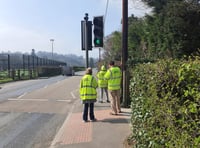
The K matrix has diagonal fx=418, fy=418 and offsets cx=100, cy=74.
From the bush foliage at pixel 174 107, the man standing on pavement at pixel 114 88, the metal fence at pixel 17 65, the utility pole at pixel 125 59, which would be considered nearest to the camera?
the bush foliage at pixel 174 107

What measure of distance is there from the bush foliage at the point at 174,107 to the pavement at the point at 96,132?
139 inches

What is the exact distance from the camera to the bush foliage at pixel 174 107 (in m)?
3.49

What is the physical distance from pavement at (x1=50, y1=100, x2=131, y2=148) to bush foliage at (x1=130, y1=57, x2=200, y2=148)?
3541mm

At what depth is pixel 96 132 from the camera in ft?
33.7

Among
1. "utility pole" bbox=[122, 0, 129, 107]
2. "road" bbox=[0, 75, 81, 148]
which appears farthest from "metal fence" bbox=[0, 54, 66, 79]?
"utility pole" bbox=[122, 0, 129, 107]

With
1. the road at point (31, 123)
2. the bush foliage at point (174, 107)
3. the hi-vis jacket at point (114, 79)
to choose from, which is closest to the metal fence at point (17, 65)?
the road at point (31, 123)

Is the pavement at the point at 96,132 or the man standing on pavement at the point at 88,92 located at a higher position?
the man standing on pavement at the point at 88,92

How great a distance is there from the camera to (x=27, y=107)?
57.3ft

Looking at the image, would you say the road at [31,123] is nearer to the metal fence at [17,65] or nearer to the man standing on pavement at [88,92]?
the man standing on pavement at [88,92]

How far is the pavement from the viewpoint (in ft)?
29.5

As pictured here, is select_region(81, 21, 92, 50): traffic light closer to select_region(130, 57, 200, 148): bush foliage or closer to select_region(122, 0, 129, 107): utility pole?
select_region(122, 0, 129, 107): utility pole

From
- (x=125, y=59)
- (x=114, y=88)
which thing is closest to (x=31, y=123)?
(x=114, y=88)

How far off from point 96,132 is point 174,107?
6.40m

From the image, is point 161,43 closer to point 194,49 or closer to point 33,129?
point 194,49
